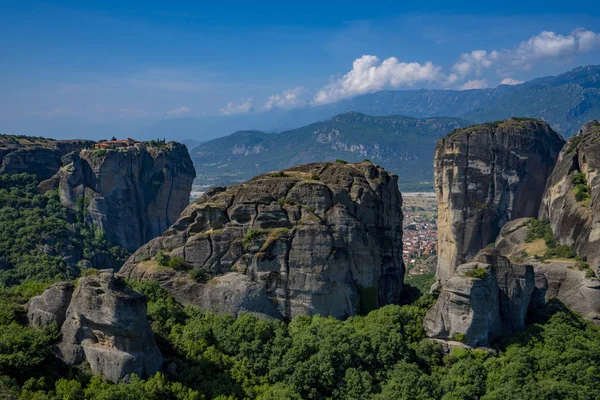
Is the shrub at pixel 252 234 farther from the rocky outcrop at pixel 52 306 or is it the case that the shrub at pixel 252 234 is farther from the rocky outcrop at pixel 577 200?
the rocky outcrop at pixel 577 200

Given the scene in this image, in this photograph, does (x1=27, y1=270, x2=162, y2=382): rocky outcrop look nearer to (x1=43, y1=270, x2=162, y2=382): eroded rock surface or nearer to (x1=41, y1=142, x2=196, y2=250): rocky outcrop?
(x1=43, y1=270, x2=162, y2=382): eroded rock surface

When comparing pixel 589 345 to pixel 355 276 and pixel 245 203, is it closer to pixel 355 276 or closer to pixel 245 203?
pixel 355 276

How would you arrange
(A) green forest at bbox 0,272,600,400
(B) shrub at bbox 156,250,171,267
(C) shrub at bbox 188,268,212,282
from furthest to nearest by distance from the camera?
(B) shrub at bbox 156,250,171,267 < (C) shrub at bbox 188,268,212,282 < (A) green forest at bbox 0,272,600,400

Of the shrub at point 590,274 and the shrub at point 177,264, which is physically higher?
the shrub at point 177,264

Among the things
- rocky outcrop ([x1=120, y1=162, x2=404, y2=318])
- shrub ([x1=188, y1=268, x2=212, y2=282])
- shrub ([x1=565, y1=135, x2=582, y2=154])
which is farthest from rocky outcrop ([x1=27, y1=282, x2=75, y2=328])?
shrub ([x1=565, y1=135, x2=582, y2=154])

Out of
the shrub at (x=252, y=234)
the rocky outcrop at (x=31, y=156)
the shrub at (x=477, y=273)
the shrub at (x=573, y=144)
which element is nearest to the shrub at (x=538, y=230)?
the shrub at (x=573, y=144)

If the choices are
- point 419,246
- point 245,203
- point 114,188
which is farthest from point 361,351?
point 419,246

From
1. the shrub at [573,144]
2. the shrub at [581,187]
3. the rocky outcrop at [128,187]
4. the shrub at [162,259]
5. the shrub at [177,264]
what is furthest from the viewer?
the rocky outcrop at [128,187]
